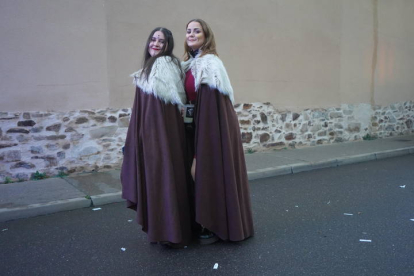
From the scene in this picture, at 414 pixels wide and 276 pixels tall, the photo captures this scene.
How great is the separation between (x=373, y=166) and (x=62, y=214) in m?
5.95

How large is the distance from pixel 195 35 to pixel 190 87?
460 millimetres

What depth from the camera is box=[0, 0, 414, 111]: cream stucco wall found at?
595 cm

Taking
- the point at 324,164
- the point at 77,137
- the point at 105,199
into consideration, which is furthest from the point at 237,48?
the point at 105,199

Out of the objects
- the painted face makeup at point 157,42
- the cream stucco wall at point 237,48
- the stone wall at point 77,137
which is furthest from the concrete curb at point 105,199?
the painted face makeup at point 157,42

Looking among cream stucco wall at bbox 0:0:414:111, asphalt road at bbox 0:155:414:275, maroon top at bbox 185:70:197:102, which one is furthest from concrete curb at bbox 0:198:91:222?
maroon top at bbox 185:70:197:102

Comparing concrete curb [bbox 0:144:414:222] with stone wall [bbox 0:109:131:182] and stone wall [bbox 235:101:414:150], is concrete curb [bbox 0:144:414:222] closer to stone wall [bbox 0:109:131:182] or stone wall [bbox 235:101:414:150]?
stone wall [bbox 0:109:131:182]

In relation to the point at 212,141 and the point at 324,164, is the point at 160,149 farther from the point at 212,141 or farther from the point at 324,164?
the point at 324,164

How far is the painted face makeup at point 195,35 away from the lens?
332 centimetres

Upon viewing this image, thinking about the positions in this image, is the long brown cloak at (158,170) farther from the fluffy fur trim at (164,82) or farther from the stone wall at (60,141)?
the stone wall at (60,141)

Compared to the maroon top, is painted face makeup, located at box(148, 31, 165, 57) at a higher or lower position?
higher

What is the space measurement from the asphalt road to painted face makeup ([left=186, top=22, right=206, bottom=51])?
6.17 feet

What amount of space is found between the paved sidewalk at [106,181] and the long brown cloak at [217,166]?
229 centimetres

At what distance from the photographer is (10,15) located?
572 cm

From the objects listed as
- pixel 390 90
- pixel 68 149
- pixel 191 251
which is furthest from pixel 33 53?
pixel 390 90
